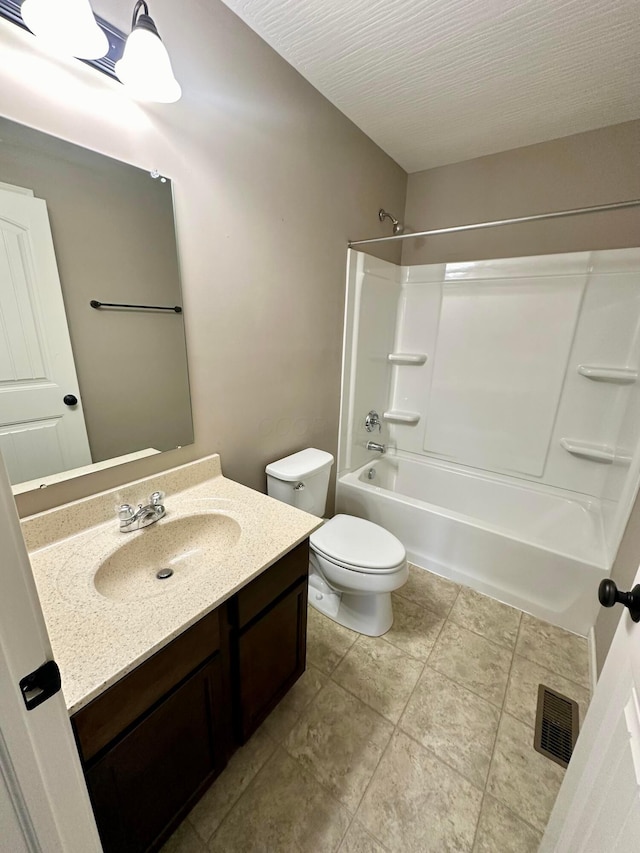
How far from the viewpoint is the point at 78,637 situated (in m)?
0.70

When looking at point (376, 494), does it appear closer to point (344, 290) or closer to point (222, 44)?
point (344, 290)

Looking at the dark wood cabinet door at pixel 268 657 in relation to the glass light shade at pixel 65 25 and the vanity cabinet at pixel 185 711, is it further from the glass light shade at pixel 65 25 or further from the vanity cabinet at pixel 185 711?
the glass light shade at pixel 65 25

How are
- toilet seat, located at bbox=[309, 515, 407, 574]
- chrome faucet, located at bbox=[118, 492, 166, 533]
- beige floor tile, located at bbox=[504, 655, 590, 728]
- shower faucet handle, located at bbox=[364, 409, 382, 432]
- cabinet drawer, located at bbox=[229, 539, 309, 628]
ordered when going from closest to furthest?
cabinet drawer, located at bbox=[229, 539, 309, 628] < chrome faucet, located at bbox=[118, 492, 166, 533] < beige floor tile, located at bbox=[504, 655, 590, 728] < toilet seat, located at bbox=[309, 515, 407, 574] < shower faucet handle, located at bbox=[364, 409, 382, 432]

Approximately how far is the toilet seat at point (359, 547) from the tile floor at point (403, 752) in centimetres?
43

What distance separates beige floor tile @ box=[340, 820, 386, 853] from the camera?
0.97 m

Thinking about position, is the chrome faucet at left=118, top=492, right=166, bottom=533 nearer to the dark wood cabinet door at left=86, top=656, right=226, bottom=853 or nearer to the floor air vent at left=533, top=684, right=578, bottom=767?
the dark wood cabinet door at left=86, top=656, right=226, bottom=853

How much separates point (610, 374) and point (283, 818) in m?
2.41

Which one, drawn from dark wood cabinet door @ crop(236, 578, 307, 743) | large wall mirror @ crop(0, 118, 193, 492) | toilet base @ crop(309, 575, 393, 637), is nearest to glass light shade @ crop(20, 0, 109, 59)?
large wall mirror @ crop(0, 118, 193, 492)

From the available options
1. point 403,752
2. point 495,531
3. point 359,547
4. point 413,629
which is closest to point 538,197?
point 495,531

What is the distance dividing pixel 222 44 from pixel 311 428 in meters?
1.55

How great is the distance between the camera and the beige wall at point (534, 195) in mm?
1809

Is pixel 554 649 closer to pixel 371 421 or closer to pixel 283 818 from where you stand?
pixel 283 818

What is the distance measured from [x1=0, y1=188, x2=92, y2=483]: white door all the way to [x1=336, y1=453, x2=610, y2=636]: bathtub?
1624mm

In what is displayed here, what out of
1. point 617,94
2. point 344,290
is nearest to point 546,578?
point 344,290
